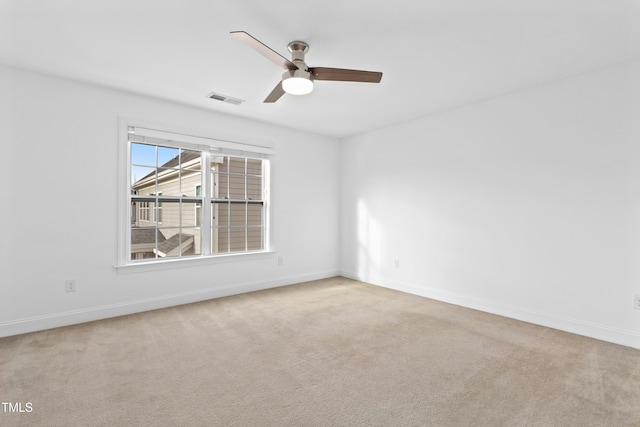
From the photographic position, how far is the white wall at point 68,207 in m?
2.96

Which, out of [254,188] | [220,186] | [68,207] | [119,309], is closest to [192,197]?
[220,186]

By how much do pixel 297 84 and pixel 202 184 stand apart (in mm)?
2312

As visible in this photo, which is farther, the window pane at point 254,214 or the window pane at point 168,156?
the window pane at point 254,214

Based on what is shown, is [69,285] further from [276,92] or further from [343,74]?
[343,74]

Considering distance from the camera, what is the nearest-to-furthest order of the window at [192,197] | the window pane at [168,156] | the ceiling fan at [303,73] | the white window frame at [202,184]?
the ceiling fan at [303,73] → the white window frame at [202,184] → the window at [192,197] → the window pane at [168,156]

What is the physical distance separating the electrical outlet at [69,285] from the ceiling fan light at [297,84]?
2.95 meters

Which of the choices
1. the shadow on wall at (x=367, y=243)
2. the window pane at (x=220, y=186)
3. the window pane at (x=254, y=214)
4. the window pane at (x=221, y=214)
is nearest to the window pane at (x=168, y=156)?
the window pane at (x=220, y=186)

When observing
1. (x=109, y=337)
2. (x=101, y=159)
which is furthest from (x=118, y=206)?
(x=109, y=337)

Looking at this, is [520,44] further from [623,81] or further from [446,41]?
[623,81]

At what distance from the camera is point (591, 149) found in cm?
301

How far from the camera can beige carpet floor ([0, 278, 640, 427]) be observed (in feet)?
6.02

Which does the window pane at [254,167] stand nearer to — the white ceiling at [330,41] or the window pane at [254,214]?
the window pane at [254,214]

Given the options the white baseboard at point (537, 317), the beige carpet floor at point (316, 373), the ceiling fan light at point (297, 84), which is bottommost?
the beige carpet floor at point (316, 373)

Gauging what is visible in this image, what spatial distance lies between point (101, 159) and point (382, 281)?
13.4 feet
